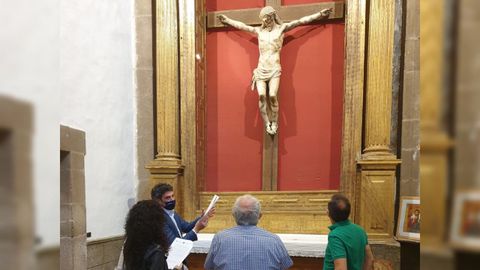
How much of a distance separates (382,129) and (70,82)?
3.80 meters

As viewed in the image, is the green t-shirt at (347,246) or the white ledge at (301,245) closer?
the green t-shirt at (347,246)

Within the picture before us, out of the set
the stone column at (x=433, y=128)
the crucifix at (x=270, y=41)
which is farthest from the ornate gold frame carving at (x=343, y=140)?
the stone column at (x=433, y=128)

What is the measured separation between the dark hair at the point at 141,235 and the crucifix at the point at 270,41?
380cm

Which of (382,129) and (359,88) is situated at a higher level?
(359,88)

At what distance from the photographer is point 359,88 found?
577 cm

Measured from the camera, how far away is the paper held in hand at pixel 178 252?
3.02 metres

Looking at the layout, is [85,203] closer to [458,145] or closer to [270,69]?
[270,69]

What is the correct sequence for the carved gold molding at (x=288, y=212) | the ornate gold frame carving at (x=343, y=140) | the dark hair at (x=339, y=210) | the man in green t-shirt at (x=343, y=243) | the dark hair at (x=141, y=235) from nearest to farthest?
1. the dark hair at (x=141, y=235)
2. the man in green t-shirt at (x=343, y=243)
3. the dark hair at (x=339, y=210)
4. the ornate gold frame carving at (x=343, y=140)
5. the carved gold molding at (x=288, y=212)

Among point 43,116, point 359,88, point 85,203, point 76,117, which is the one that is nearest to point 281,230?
point 359,88

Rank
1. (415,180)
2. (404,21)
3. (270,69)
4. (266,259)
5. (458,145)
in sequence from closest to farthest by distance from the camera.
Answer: (458,145) → (266,259) → (415,180) → (404,21) → (270,69)

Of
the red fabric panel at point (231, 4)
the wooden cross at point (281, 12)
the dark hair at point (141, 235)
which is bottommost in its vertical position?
the dark hair at point (141, 235)

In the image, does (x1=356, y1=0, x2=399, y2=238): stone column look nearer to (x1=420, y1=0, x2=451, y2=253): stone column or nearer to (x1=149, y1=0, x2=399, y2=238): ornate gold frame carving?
(x1=149, y1=0, x2=399, y2=238): ornate gold frame carving

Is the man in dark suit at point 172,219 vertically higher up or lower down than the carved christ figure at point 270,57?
lower down

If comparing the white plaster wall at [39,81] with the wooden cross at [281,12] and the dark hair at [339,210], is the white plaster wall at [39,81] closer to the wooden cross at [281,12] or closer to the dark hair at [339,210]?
the dark hair at [339,210]
